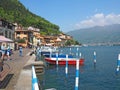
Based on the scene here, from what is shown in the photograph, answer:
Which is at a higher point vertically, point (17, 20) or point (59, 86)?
point (17, 20)

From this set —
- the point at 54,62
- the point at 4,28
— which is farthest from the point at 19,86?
the point at 4,28

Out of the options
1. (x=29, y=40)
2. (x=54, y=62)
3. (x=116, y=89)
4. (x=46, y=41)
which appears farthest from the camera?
(x=46, y=41)

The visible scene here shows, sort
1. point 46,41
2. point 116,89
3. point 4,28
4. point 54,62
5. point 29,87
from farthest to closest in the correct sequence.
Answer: point 46,41, point 4,28, point 54,62, point 116,89, point 29,87

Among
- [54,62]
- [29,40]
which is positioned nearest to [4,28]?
[54,62]

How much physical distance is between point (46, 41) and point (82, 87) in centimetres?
16379

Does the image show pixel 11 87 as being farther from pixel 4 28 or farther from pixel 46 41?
pixel 46 41

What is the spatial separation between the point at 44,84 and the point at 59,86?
5.15 feet

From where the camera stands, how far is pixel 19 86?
16.2 metres

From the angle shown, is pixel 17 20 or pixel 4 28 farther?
pixel 17 20

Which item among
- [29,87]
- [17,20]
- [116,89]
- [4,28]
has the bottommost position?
[116,89]

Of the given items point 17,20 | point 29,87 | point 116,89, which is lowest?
point 116,89

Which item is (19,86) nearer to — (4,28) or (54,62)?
(54,62)

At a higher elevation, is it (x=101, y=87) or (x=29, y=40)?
(x=29, y=40)

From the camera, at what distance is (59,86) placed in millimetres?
26312
